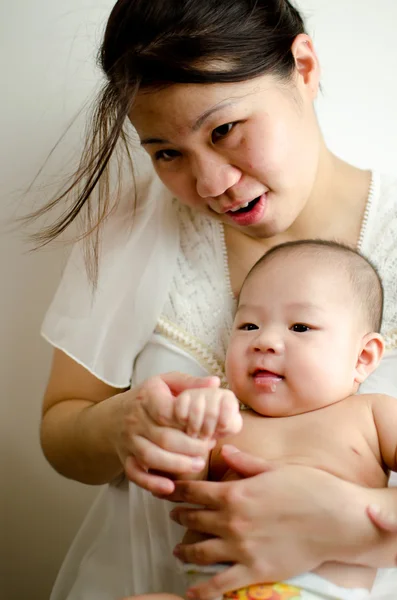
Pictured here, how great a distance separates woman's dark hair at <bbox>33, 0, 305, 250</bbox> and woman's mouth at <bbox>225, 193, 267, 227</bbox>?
20 cm

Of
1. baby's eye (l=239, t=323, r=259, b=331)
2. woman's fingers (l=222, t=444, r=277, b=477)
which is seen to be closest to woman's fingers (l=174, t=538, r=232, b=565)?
woman's fingers (l=222, t=444, r=277, b=477)

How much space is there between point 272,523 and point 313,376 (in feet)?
0.75

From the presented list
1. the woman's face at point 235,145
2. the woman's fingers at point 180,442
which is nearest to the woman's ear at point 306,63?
the woman's face at point 235,145

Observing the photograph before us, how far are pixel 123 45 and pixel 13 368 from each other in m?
0.89

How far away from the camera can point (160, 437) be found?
92 centimetres

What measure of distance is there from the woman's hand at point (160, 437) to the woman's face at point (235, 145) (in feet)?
1.12

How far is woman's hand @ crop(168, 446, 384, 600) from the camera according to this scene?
0.95 m

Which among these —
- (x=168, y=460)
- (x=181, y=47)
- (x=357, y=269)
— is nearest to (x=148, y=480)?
(x=168, y=460)

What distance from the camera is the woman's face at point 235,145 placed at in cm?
105

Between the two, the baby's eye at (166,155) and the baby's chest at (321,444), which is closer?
the baby's chest at (321,444)

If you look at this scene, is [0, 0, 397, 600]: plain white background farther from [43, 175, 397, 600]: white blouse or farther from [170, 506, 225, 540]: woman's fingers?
[170, 506, 225, 540]: woman's fingers

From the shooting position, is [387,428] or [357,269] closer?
[387,428]

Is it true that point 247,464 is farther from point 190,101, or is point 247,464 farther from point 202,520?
point 190,101

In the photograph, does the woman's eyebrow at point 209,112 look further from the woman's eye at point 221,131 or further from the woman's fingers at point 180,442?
the woman's fingers at point 180,442
